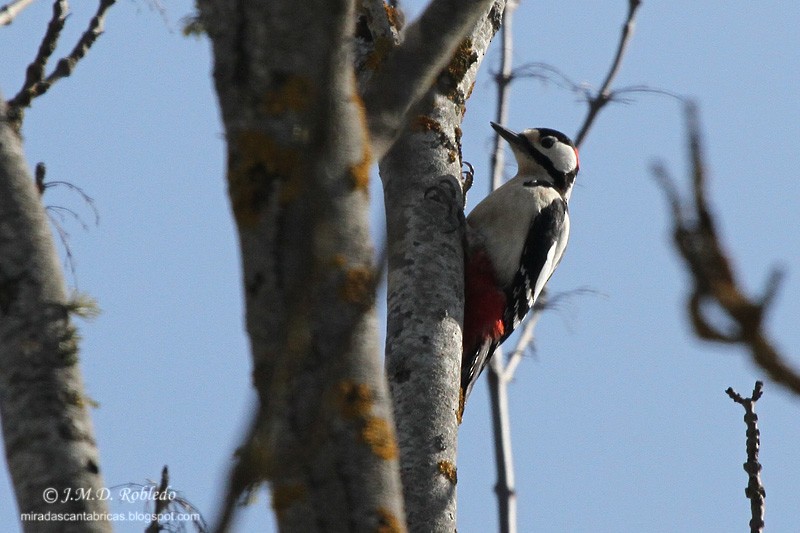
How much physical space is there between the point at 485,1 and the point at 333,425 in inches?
46.5

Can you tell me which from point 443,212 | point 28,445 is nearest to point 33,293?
point 28,445

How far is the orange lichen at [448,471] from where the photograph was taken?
2.86 metres

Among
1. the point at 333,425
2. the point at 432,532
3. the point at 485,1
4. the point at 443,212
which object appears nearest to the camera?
the point at 333,425

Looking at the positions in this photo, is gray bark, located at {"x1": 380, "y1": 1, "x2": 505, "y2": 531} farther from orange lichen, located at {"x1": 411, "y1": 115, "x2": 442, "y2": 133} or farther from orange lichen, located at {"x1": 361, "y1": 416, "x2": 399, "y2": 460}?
orange lichen, located at {"x1": 361, "y1": 416, "x2": 399, "y2": 460}

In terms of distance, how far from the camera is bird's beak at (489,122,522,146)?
556 cm

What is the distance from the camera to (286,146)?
1763mm

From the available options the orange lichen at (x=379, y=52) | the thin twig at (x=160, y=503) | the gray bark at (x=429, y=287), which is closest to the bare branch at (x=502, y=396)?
the gray bark at (x=429, y=287)

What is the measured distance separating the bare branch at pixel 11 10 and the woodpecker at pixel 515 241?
2.10m

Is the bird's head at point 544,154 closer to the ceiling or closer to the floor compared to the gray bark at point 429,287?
closer to the ceiling

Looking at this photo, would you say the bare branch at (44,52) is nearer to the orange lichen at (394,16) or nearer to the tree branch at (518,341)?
the orange lichen at (394,16)

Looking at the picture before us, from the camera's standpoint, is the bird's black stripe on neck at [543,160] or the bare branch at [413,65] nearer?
the bare branch at [413,65]

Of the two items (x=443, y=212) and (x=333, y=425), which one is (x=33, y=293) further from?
(x=443, y=212)

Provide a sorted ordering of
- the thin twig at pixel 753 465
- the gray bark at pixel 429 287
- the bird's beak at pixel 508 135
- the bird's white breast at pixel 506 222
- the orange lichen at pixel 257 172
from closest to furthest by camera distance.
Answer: the orange lichen at pixel 257 172
the thin twig at pixel 753 465
the gray bark at pixel 429 287
the bird's white breast at pixel 506 222
the bird's beak at pixel 508 135

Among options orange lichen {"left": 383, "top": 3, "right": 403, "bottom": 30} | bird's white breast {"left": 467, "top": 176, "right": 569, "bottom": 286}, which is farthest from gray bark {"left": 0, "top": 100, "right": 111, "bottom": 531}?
bird's white breast {"left": 467, "top": 176, "right": 569, "bottom": 286}
